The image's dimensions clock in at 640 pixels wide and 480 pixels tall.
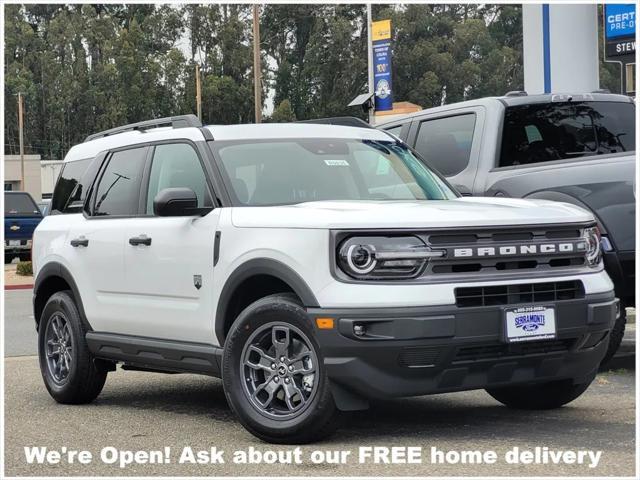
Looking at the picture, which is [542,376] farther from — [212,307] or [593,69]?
[593,69]

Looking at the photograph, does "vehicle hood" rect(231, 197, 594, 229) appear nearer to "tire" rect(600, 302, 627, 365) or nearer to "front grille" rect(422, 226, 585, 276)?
"front grille" rect(422, 226, 585, 276)

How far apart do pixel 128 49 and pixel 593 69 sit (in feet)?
243

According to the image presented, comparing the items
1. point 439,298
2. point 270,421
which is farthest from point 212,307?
point 439,298

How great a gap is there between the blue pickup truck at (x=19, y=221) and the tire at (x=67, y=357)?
22.6 m

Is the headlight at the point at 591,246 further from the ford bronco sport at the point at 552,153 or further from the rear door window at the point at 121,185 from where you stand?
the rear door window at the point at 121,185

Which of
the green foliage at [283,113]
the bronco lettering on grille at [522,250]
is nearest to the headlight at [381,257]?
the bronco lettering on grille at [522,250]

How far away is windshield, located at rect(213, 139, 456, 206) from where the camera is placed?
7.04 metres

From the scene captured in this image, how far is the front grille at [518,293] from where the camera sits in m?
6.00

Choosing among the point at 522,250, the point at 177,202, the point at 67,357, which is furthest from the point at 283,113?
the point at 522,250

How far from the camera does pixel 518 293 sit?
6.16 metres

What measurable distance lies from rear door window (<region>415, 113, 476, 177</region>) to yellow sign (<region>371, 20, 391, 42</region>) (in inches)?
815

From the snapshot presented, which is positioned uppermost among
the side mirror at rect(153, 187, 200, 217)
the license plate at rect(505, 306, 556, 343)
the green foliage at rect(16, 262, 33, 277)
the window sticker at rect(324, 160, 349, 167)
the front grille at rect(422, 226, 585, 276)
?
the window sticker at rect(324, 160, 349, 167)

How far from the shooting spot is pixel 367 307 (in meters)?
5.84

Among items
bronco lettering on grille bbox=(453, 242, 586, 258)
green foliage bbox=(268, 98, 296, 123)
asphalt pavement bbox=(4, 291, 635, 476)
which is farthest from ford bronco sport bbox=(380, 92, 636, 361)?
green foliage bbox=(268, 98, 296, 123)
